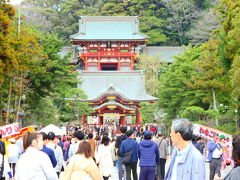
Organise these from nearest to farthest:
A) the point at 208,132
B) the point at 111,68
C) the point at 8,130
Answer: the point at 8,130, the point at 208,132, the point at 111,68

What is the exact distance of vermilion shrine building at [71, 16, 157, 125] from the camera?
3959cm

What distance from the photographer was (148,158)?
8.73 meters

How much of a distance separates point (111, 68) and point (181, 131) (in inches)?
1900

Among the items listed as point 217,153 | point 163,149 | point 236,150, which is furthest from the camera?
point 163,149

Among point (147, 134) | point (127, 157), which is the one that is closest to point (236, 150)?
point (147, 134)

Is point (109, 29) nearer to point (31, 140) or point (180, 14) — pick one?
point (180, 14)

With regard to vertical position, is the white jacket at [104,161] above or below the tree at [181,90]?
below

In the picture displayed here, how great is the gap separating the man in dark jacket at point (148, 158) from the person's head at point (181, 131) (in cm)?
432

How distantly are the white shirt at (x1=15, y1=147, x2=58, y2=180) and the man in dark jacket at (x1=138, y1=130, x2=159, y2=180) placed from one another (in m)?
3.52

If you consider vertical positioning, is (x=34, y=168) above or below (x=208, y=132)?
above

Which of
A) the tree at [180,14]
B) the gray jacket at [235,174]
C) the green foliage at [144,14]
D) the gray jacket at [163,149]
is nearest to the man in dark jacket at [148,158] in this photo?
the gray jacket at [163,149]

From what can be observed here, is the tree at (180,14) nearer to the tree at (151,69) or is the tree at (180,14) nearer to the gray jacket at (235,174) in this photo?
the tree at (151,69)

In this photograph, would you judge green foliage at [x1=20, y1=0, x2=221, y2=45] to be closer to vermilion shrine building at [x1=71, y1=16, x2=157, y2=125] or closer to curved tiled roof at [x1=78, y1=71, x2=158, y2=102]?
vermilion shrine building at [x1=71, y1=16, x2=157, y2=125]

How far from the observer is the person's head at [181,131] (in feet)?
14.3
